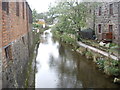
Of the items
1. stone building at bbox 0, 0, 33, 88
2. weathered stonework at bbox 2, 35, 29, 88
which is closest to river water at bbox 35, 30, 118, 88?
weathered stonework at bbox 2, 35, 29, 88

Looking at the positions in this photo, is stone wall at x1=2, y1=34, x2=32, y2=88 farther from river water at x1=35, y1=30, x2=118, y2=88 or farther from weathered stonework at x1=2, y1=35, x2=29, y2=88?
river water at x1=35, y1=30, x2=118, y2=88

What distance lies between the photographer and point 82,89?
7773 mm

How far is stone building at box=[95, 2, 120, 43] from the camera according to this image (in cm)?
1675

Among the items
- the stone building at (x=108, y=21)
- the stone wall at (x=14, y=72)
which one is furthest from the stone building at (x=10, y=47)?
the stone building at (x=108, y=21)

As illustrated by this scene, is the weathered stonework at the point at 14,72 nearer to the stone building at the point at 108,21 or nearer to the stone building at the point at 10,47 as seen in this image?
the stone building at the point at 10,47

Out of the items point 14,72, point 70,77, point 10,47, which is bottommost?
point 70,77

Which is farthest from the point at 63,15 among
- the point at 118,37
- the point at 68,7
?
the point at 118,37

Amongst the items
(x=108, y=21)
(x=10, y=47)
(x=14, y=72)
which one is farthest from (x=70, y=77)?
(x=108, y=21)

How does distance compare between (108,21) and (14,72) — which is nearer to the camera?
(14,72)

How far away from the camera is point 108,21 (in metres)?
18.5

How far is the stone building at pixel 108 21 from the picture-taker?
1675 centimetres

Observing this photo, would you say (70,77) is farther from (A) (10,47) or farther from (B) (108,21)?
(B) (108,21)

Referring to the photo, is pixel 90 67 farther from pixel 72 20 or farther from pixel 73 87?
pixel 72 20

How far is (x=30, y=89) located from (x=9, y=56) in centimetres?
224
